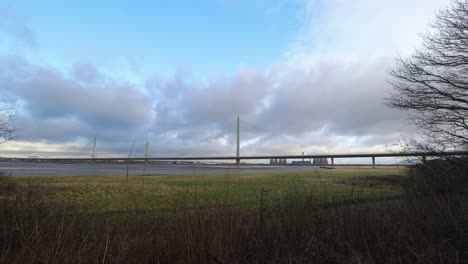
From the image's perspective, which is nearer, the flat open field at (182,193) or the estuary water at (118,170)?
the flat open field at (182,193)

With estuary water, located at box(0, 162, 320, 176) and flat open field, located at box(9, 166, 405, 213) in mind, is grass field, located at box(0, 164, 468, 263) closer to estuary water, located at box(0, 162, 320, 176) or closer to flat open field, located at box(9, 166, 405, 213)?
flat open field, located at box(9, 166, 405, 213)

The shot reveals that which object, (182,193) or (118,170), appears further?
(118,170)

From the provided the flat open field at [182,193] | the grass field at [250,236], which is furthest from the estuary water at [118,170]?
the grass field at [250,236]

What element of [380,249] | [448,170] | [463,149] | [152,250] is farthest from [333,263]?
[463,149]

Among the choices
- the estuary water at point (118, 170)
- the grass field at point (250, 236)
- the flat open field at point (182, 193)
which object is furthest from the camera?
the estuary water at point (118, 170)

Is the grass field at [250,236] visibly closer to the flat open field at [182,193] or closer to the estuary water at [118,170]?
the flat open field at [182,193]

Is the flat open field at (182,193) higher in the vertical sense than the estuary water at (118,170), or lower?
lower

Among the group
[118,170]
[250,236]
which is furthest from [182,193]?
[118,170]

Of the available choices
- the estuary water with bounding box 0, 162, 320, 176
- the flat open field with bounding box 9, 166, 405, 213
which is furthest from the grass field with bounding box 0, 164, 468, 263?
the estuary water with bounding box 0, 162, 320, 176

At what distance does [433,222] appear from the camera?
6988 mm

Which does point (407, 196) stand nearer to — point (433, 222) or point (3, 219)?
point (433, 222)

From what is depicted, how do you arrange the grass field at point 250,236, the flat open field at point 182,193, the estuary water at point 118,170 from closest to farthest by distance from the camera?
the grass field at point 250,236 < the flat open field at point 182,193 < the estuary water at point 118,170

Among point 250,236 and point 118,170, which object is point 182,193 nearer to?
point 250,236

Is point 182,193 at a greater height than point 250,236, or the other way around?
point 182,193
